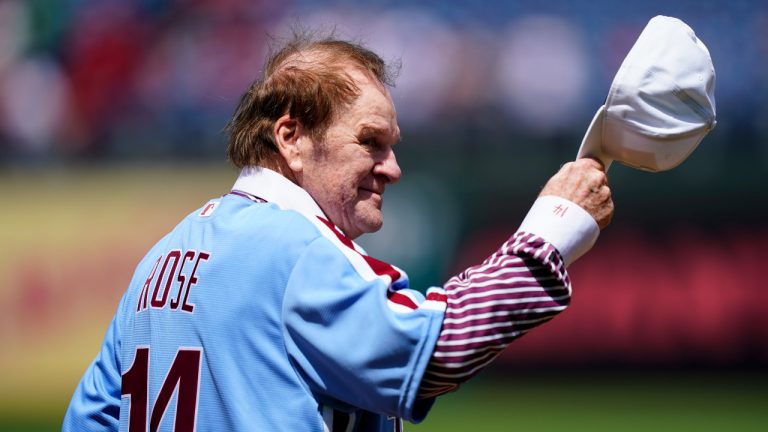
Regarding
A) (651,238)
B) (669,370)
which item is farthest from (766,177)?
(669,370)

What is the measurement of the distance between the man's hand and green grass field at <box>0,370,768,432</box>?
4813 millimetres

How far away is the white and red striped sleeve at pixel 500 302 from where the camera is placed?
1.61 meters

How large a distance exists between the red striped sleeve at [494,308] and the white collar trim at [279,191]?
0.39 meters

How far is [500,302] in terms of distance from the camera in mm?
1607

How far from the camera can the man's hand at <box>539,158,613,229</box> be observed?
5.81 ft

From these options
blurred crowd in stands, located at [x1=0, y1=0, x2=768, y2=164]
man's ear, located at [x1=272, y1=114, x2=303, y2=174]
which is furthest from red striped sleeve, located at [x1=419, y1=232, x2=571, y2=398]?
blurred crowd in stands, located at [x1=0, y1=0, x2=768, y2=164]

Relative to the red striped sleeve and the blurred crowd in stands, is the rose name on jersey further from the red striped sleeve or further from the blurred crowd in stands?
the blurred crowd in stands

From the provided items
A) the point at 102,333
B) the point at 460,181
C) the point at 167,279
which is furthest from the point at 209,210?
the point at 102,333

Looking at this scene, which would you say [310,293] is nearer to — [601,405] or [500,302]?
[500,302]

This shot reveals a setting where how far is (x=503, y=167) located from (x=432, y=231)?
2.33 feet

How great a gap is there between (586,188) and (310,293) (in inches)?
20.9

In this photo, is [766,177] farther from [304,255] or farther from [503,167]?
[304,255]

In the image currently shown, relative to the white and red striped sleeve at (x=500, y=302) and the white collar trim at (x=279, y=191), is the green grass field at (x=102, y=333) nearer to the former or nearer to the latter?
the white collar trim at (x=279, y=191)

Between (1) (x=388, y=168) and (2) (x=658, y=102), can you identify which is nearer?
(2) (x=658, y=102)
